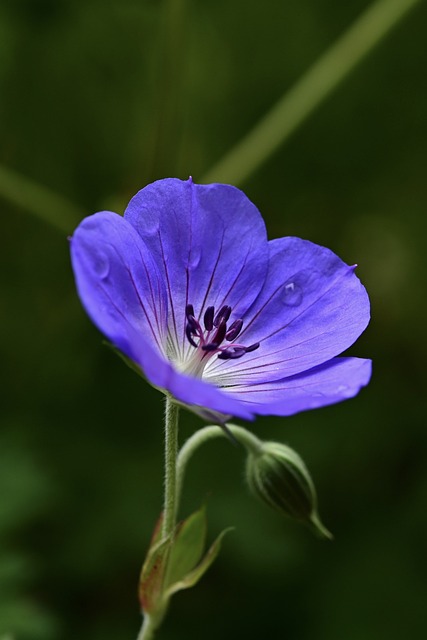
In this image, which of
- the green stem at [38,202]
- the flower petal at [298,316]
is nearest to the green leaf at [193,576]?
the flower petal at [298,316]

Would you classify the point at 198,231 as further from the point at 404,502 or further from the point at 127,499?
the point at 404,502

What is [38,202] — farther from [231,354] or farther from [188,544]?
[188,544]

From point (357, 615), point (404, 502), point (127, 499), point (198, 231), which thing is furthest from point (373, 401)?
point (198, 231)

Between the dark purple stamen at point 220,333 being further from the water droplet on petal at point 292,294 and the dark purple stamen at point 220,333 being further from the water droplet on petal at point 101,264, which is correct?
the water droplet on petal at point 101,264

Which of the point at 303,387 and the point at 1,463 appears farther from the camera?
the point at 1,463

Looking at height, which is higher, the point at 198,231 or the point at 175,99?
the point at 175,99
